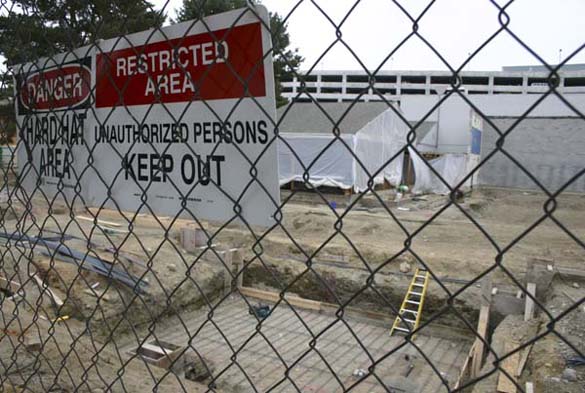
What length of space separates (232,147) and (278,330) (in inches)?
292

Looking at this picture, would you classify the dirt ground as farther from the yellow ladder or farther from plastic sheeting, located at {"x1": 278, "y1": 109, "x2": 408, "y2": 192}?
plastic sheeting, located at {"x1": 278, "y1": 109, "x2": 408, "y2": 192}

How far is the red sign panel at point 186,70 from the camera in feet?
4.53

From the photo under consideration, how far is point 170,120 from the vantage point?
64.4 inches

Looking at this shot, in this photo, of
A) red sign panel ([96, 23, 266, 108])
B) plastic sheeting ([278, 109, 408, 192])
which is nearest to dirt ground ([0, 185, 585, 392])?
red sign panel ([96, 23, 266, 108])

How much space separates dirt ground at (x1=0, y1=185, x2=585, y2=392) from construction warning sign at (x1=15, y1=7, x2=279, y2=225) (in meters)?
0.46

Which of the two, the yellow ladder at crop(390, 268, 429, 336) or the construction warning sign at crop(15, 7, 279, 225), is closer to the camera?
the construction warning sign at crop(15, 7, 279, 225)

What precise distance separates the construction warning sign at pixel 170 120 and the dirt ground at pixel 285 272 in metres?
0.46

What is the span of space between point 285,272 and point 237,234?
2.93 metres

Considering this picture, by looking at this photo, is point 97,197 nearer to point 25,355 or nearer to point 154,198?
point 154,198

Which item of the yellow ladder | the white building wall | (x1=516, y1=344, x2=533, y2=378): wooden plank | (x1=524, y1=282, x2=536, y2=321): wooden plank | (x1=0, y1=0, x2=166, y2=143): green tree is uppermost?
(x1=0, y1=0, x2=166, y2=143): green tree

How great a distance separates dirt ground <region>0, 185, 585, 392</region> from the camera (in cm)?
296

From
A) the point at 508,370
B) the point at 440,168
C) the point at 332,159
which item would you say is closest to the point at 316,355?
the point at 508,370

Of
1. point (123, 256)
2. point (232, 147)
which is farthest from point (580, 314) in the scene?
point (123, 256)

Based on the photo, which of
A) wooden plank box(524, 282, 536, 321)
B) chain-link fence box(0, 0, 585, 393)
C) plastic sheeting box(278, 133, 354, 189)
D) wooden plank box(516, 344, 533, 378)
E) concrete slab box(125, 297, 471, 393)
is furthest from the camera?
plastic sheeting box(278, 133, 354, 189)
